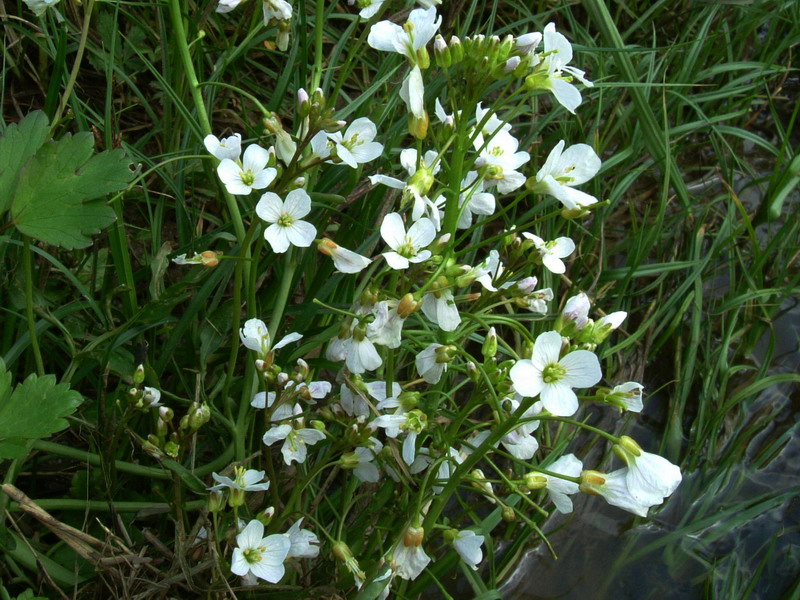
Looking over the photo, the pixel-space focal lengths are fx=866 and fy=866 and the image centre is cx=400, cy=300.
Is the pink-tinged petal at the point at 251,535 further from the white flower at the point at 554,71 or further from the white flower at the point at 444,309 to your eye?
the white flower at the point at 554,71

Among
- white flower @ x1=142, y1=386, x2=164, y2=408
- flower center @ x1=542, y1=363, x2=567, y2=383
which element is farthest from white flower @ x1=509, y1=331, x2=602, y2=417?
white flower @ x1=142, y1=386, x2=164, y2=408

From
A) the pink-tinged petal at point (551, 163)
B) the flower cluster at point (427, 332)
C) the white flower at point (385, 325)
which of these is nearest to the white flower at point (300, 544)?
the flower cluster at point (427, 332)

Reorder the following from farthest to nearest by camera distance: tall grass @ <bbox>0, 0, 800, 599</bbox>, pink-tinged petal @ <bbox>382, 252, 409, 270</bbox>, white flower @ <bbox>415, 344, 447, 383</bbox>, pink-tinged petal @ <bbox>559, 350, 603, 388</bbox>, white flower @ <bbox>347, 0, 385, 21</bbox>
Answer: tall grass @ <bbox>0, 0, 800, 599</bbox>, white flower @ <bbox>347, 0, 385, 21</bbox>, white flower @ <bbox>415, 344, 447, 383</bbox>, pink-tinged petal @ <bbox>382, 252, 409, 270</bbox>, pink-tinged petal @ <bbox>559, 350, 603, 388</bbox>

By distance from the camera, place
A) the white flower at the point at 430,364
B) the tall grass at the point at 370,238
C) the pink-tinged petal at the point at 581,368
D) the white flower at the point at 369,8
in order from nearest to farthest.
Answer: the pink-tinged petal at the point at 581,368, the white flower at the point at 430,364, the white flower at the point at 369,8, the tall grass at the point at 370,238

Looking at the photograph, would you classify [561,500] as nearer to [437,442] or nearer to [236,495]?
[437,442]

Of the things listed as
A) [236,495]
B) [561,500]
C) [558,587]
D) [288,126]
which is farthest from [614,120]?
[236,495]

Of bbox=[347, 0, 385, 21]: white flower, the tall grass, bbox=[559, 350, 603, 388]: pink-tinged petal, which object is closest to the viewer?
bbox=[559, 350, 603, 388]: pink-tinged petal

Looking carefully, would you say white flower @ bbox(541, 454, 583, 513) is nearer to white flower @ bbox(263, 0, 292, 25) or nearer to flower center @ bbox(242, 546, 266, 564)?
flower center @ bbox(242, 546, 266, 564)
